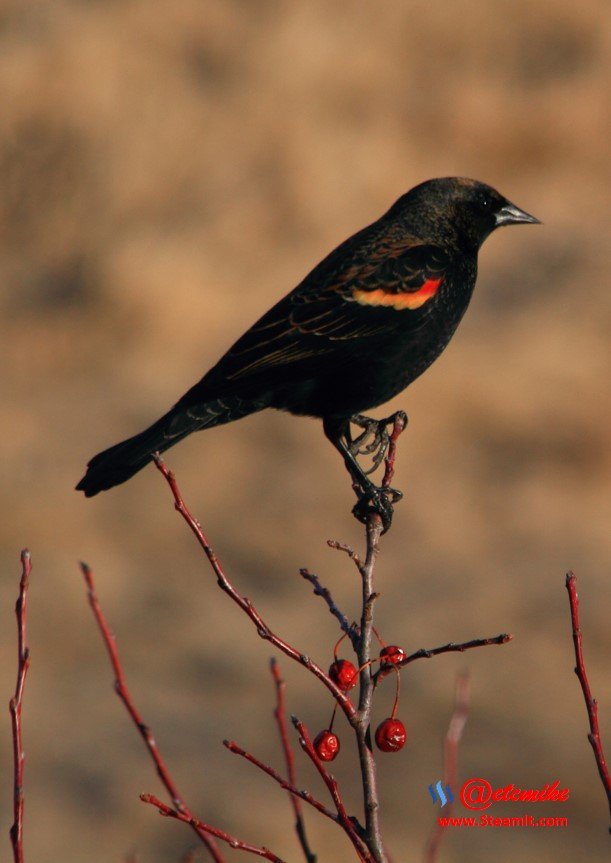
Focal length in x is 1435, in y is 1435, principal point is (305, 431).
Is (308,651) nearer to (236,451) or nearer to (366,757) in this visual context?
(236,451)

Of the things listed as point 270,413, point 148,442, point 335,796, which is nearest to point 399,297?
point 148,442

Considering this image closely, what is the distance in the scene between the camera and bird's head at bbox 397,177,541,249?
3.90 metres

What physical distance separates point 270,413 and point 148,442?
6636 mm

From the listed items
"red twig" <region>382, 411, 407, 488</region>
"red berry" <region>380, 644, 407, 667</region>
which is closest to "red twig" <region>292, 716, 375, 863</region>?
"red berry" <region>380, 644, 407, 667</region>

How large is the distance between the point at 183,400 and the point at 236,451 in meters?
6.06

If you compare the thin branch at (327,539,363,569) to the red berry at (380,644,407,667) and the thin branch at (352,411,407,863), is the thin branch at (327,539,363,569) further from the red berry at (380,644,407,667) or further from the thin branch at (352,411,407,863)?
the red berry at (380,644,407,667)

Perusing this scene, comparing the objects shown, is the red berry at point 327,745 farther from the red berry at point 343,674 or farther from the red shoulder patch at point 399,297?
the red shoulder patch at point 399,297

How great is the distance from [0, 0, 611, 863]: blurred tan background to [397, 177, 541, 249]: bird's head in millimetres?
3087

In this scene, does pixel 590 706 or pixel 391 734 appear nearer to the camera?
pixel 590 706

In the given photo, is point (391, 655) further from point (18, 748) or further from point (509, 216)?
point (509, 216)

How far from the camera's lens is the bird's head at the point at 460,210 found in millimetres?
3896

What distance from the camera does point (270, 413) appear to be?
997 centimetres

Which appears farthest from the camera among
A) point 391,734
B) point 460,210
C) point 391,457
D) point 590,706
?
point 460,210

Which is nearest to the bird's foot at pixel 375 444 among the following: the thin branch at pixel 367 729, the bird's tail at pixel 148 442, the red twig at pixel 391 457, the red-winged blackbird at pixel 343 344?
the red-winged blackbird at pixel 343 344
